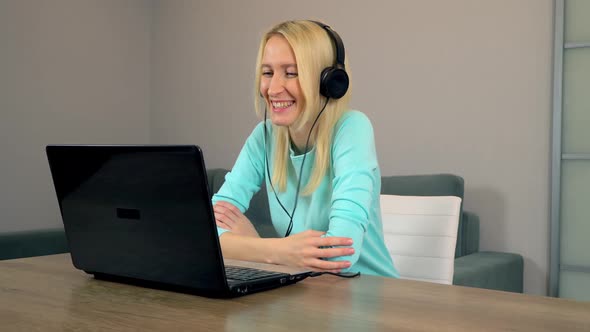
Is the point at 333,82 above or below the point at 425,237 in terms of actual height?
above

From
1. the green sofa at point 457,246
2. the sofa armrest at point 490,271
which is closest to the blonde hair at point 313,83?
the sofa armrest at point 490,271

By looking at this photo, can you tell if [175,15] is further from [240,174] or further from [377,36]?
[240,174]

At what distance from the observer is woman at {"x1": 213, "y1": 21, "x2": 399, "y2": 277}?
1500 millimetres

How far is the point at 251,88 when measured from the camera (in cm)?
382

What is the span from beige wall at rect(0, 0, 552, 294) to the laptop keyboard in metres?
2.06

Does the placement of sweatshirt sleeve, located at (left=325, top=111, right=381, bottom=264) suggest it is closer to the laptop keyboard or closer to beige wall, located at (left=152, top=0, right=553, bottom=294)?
the laptop keyboard

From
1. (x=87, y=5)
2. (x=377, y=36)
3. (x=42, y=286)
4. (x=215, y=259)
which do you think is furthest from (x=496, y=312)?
(x=87, y=5)

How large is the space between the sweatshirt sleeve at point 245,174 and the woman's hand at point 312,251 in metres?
0.49

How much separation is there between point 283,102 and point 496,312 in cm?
84

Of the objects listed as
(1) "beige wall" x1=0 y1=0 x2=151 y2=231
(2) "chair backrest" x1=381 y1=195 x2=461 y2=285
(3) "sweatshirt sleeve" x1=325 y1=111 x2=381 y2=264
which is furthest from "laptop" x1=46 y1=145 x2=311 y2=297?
(1) "beige wall" x1=0 y1=0 x2=151 y2=231

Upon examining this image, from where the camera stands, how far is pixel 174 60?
13.9ft

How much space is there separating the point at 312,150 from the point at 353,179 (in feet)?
0.65

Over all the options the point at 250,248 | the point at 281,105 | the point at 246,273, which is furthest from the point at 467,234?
the point at 246,273

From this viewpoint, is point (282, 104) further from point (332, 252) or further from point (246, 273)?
point (246, 273)
